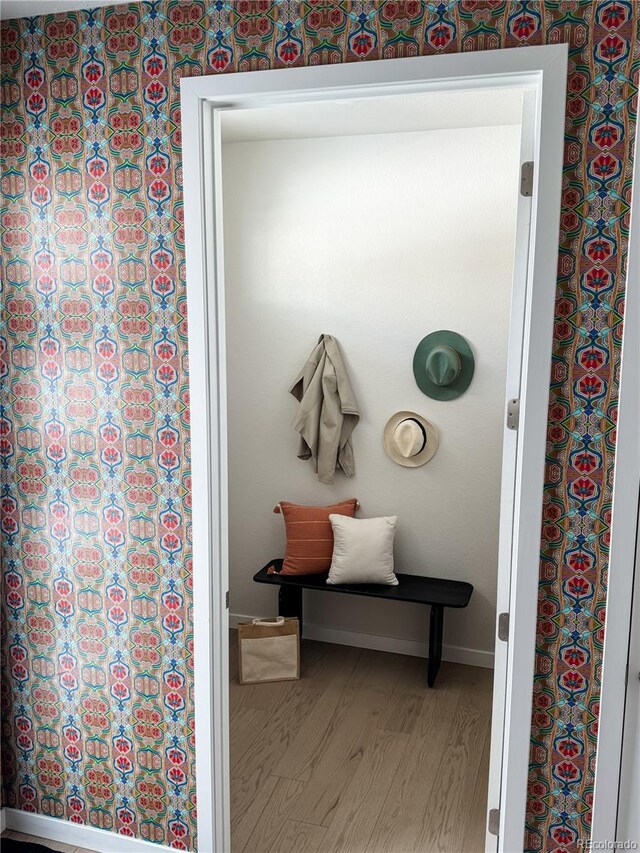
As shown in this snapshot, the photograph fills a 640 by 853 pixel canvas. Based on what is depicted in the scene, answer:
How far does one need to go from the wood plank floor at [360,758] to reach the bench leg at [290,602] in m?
0.25

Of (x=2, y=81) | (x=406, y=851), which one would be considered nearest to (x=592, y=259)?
(x=2, y=81)

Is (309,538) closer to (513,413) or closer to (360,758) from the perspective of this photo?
(360,758)

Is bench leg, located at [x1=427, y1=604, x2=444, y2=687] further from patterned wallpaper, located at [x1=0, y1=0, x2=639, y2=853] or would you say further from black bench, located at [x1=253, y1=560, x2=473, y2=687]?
patterned wallpaper, located at [x1=0, y1=0, x2=639, y2=853]

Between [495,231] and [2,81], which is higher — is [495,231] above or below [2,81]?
below

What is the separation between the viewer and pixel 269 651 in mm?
3586

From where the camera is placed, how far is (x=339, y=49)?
1.79 metres

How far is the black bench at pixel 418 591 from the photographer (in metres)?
3.43

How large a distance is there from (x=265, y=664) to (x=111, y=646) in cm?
147

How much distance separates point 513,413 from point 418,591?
184 cm

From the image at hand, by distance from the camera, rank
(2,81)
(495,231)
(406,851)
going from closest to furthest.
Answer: (2,81), (406,851), (495,231)

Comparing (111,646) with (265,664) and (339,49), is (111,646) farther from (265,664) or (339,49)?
(339,49)

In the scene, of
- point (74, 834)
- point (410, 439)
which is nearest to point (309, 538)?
point (410, 439)

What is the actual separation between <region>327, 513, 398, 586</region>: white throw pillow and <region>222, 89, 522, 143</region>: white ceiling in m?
1.91

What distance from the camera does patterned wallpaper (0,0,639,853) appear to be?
5.58ft
